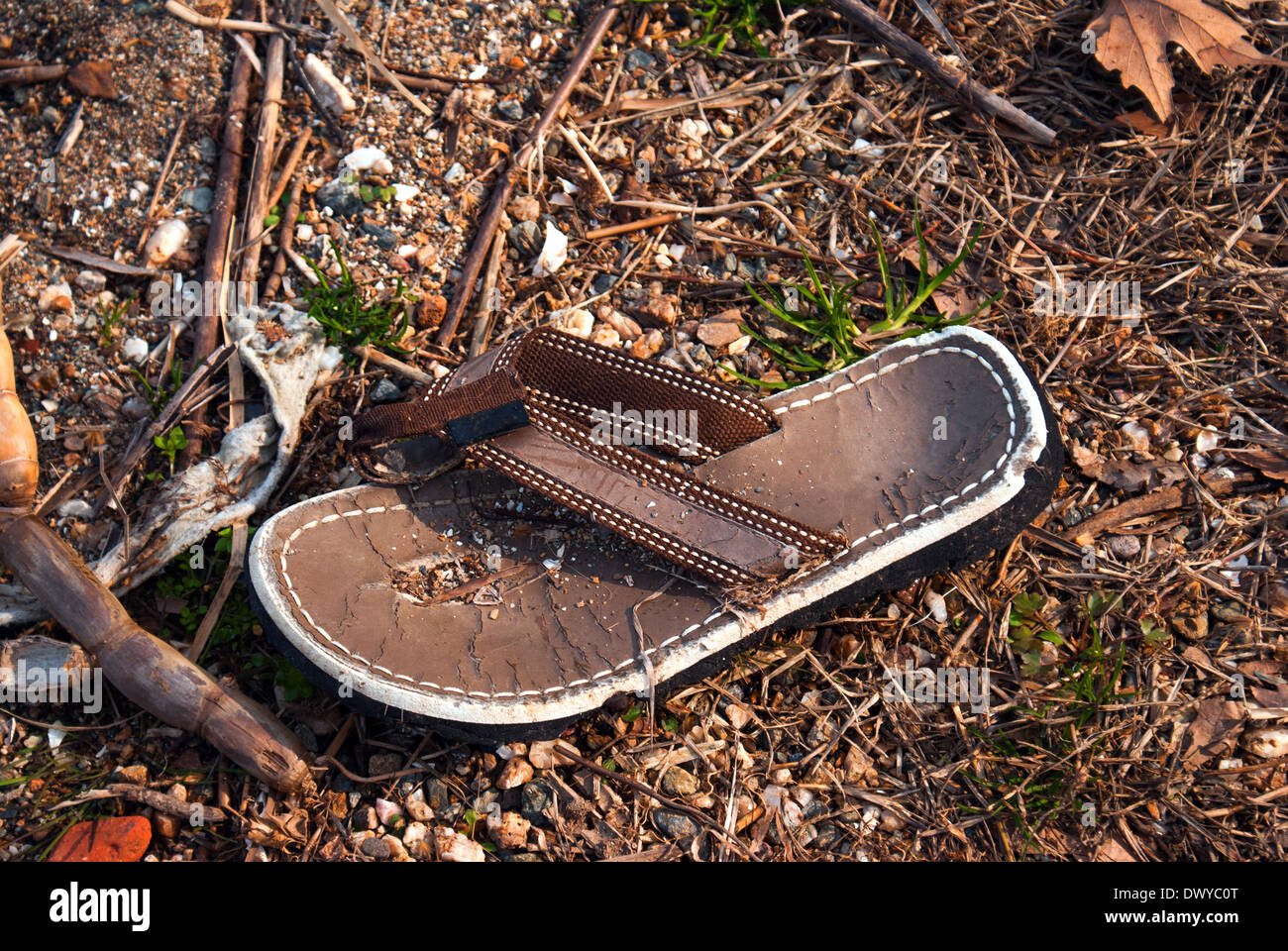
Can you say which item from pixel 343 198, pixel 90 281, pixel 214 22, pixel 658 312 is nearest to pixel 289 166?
pixel 343 198

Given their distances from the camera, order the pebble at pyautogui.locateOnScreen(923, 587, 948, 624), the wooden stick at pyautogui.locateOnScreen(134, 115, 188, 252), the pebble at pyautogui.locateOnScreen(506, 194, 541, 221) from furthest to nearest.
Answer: the pebble at pyautogui.locateOnScreen(506, 194, 541, 221), the wooden stick at pyautogui.locateOnScreen(134, 115, 188, 252), the pebble at pyautogui.locateOnScreen(923, 587, 948, 624)

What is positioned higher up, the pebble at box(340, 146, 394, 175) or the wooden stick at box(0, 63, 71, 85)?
the wooden stick at box(0, 63, 71, 85)

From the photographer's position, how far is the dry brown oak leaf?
3.37 meters

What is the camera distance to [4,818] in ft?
8.70

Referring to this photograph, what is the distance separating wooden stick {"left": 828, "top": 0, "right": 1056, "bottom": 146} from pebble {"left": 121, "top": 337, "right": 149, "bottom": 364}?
288 cm

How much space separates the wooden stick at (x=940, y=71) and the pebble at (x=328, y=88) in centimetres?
191

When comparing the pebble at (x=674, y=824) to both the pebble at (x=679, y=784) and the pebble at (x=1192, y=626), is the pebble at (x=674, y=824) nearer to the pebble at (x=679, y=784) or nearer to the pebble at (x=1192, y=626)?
the pebble at (x=679, y=784)

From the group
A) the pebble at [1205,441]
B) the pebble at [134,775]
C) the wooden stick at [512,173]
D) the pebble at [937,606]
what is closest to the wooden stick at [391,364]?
the wooden stick at [512,173]

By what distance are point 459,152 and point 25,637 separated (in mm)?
2154

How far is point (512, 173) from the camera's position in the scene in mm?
3385

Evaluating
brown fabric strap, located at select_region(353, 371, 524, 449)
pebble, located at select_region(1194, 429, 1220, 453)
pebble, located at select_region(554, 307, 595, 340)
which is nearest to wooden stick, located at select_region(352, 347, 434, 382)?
brown fabric strap, located at select_region(353, 371, 524, 449)

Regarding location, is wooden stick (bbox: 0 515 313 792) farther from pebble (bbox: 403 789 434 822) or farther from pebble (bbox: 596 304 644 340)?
pebble (bbox: 596 304 644 340)

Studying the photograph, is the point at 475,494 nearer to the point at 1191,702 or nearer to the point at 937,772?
the point at 937,772
